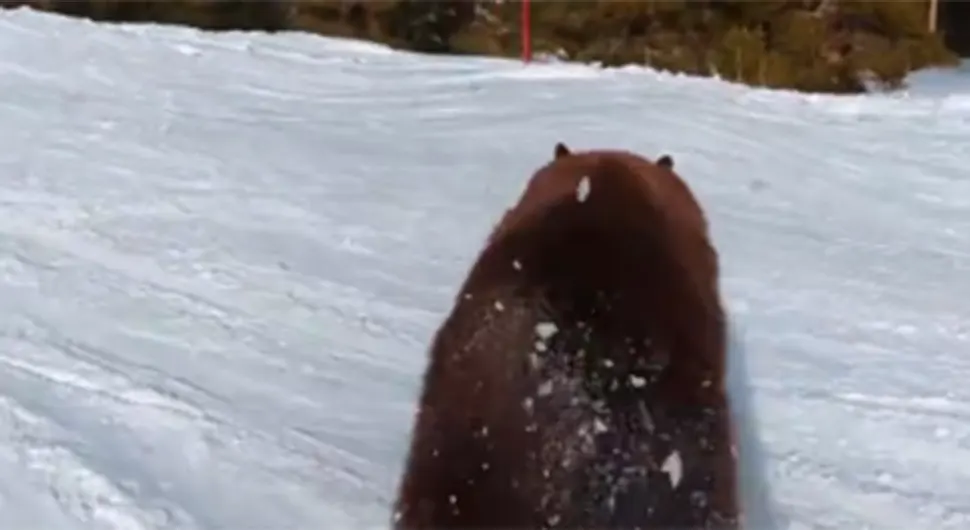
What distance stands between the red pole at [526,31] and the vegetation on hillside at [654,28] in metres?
0.16

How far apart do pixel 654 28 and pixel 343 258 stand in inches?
298

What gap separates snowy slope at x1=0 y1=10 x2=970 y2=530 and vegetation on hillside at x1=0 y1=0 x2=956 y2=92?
1.69m

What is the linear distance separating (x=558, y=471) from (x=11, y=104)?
792cm

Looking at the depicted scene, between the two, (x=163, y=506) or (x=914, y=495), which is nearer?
(x=163, y=506)

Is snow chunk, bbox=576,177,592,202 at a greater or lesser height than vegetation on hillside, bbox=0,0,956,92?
greater

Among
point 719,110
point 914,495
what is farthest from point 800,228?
point 914,495

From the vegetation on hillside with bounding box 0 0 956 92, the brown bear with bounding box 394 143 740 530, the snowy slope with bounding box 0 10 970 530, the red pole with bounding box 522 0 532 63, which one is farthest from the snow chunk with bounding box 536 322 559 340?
the vegetation on hillside with bounding box 0 0 956 92

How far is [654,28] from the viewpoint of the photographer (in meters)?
14.5

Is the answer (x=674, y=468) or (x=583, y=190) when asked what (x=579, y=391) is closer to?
(x=674, y=468)

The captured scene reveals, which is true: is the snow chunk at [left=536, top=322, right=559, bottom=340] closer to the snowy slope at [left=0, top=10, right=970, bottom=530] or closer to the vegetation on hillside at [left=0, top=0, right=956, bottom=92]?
the snowy slope at [left=0, top=10, right=970, bottom=530]

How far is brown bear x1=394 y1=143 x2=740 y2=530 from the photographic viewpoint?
3.05m

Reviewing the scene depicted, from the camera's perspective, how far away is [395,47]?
15148 millimetres

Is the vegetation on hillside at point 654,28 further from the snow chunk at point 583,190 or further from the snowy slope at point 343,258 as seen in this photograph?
the snow chunk at point 583,190

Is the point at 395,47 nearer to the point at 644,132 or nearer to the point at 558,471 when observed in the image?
the point at 644,132
